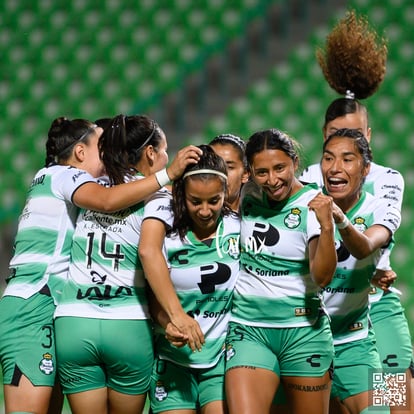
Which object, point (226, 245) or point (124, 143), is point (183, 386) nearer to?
point (226, 245)

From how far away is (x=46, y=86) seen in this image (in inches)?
327

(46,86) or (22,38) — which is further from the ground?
(22,38)

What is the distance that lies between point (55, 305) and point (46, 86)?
17.9 feet

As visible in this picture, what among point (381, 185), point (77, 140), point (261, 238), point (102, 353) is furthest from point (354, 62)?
point (102, 353)

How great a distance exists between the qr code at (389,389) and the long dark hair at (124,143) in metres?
1.33

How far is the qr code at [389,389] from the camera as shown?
333 cm

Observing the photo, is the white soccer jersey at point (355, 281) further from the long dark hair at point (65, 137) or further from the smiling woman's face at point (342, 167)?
the long dark hair at point (65, 137)

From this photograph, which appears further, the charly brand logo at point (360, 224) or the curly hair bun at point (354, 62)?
the curly hair bun at point (354, 62)

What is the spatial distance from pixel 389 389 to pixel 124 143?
151 cm

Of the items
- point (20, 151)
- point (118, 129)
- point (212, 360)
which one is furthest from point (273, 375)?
point (20, 151)

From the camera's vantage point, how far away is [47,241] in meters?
3.20

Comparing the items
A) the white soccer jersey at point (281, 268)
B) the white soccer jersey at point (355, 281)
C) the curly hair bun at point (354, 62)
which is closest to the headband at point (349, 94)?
the curly hair bun at point (354, 62)

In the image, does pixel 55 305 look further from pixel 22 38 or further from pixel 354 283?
pixel 22 38

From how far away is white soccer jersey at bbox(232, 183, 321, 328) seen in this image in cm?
305
